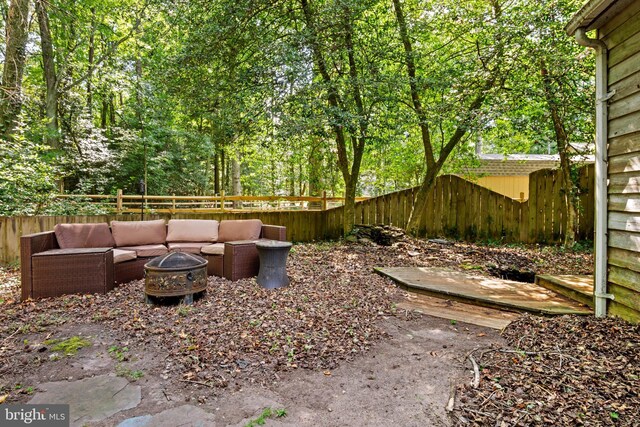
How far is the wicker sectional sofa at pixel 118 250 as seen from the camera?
3.78 metres

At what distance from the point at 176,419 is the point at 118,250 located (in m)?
3.32

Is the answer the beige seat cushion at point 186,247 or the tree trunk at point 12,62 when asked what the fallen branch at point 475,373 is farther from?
the tree trunk at point 12,62

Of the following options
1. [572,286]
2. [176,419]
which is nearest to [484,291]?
[572,286]

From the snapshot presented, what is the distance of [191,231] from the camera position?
516cm

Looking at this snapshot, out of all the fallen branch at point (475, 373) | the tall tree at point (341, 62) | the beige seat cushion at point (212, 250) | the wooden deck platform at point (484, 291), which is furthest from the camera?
the tall tree at point (341, 62)

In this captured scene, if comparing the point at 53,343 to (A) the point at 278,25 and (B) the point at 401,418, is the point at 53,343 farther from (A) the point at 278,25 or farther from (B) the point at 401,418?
(A) the point at 278,25

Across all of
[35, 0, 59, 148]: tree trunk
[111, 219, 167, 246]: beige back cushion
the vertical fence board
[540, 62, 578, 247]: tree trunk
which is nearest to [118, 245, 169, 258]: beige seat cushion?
[111, 219, 167, 246]: beige back cushion

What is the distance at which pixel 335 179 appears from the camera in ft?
34.3

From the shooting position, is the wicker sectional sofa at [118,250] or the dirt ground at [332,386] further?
the wicker sectional sofa at [118,250]

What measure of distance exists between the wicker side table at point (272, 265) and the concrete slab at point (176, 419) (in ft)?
7.43

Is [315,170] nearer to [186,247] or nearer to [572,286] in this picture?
[186,247]

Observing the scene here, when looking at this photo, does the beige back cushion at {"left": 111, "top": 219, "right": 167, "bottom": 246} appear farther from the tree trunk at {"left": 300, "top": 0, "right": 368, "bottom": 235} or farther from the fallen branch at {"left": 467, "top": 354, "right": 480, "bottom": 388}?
the fallen branch at {"left": 467, "top": 354, "right": 480, "bottom": 388}

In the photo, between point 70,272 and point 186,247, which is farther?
point 186,247

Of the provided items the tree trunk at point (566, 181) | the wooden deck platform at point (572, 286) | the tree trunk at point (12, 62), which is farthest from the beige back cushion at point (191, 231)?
the tree trunk at point (566, 181)
